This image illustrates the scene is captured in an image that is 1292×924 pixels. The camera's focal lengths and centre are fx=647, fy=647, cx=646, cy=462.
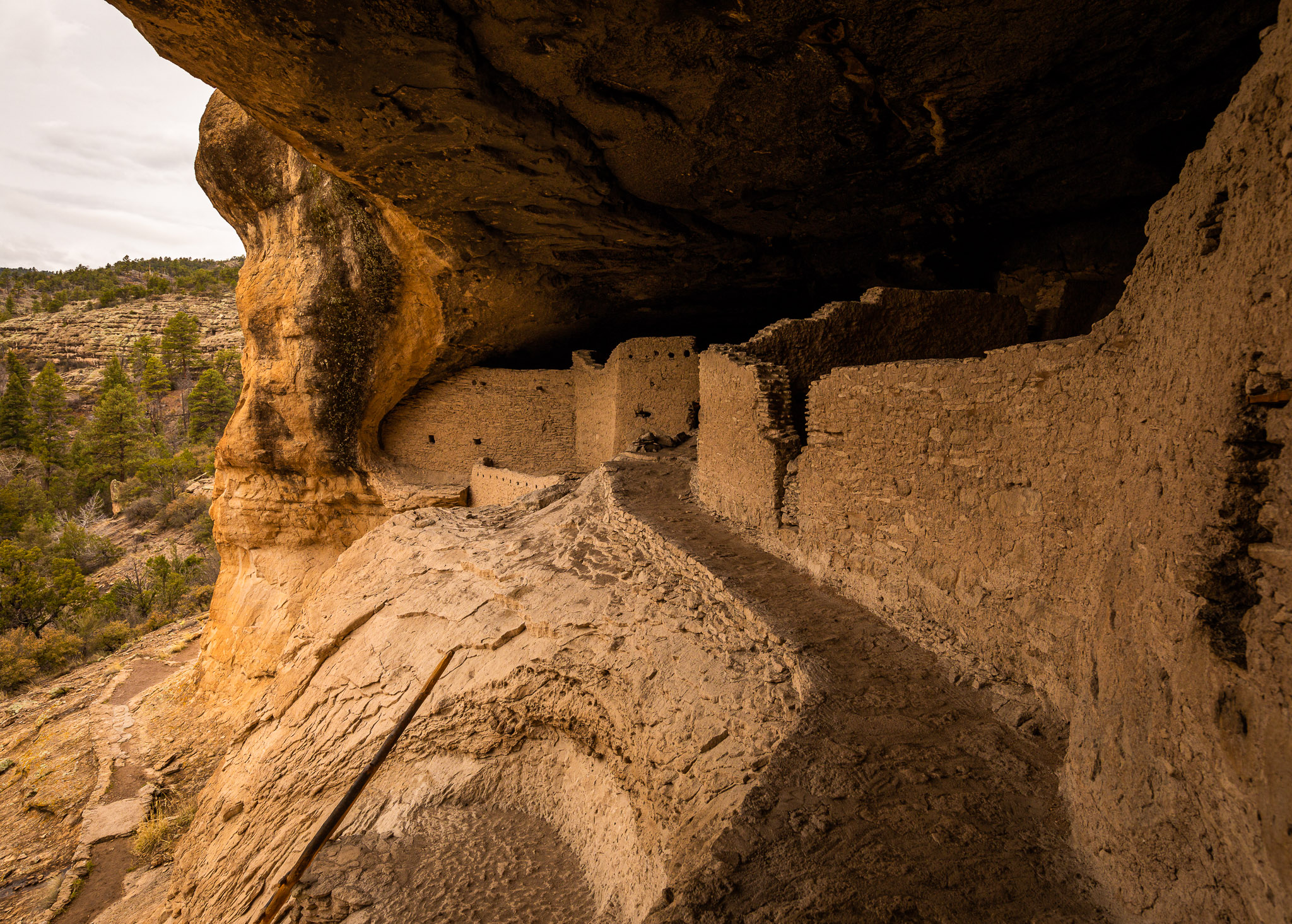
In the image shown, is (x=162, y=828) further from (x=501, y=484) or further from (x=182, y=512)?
(x=182, y=512)

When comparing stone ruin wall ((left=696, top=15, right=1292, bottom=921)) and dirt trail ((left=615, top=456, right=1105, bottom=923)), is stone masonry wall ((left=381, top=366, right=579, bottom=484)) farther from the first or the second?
dirt trail ((left=615, top=456, right=1105, bottom=923))

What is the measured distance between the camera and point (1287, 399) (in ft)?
4.75

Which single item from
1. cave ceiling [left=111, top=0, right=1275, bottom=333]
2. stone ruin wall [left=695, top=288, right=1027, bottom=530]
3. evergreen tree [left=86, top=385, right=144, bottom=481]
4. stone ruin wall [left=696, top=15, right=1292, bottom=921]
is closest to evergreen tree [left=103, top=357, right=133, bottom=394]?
evergreen tree [left=86, top=385, right=144, bottom=481]

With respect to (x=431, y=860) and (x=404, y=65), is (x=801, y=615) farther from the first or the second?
(x=404, y=65)

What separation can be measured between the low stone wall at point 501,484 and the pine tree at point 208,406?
69.6 feet

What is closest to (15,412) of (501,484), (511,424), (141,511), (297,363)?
(141,511)

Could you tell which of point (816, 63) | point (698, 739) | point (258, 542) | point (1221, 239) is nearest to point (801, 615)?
point (698, 739)

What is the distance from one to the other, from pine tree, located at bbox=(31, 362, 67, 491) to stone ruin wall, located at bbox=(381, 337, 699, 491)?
2138 cm

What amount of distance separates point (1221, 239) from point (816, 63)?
13.3 feet

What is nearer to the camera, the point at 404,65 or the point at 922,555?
the point at 922,555

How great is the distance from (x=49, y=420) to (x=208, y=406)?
6473 millimetres

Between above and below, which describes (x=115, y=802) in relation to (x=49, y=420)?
below

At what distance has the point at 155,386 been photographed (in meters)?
29.8

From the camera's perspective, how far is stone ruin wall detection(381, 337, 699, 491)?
10914 millimetres
